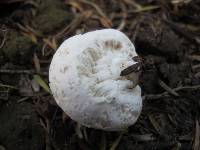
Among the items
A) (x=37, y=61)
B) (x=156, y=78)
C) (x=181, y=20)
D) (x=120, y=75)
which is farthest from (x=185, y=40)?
(x=37, y=61)

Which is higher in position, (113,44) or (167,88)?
(113,44)

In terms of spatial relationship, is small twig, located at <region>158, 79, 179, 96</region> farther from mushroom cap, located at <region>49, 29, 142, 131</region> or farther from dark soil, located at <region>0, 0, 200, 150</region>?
mushroom cap, located at <region>49, 29, 142, 131</region>

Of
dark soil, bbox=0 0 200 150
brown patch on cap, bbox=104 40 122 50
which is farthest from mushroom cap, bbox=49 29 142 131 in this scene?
dark soil, bbox=0 0 200 150

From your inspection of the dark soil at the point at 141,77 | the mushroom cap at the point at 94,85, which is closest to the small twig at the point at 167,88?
the dark soil at the point at 141,77

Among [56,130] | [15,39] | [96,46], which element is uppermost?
[96,46]

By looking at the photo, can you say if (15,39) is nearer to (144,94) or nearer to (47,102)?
(47,102)

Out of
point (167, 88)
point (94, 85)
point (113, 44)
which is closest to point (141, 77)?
point (167, 88)

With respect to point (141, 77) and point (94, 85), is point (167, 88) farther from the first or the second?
point (94, 85)
